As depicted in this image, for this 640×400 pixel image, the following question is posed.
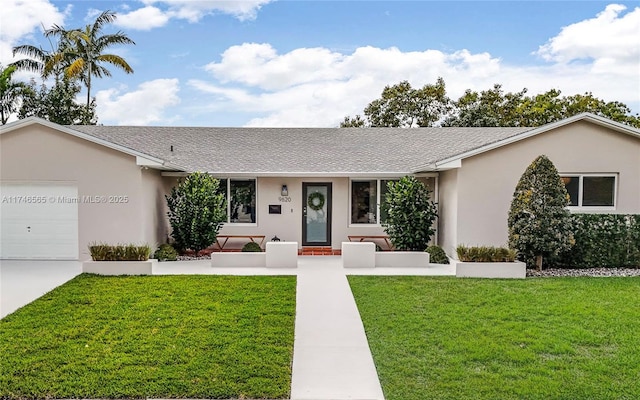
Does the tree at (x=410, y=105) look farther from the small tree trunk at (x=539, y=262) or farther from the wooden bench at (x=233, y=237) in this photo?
the small tree trunk at (x=539, y=262)

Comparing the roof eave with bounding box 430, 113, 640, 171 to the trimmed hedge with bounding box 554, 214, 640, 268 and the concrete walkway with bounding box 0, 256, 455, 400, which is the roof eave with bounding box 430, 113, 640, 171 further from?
the concrete walkway with bounding box 0, 256, 455, 400

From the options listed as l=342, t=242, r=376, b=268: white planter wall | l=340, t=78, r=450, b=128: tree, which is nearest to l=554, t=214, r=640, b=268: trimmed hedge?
l=342, t=242, r=376, b=268: white planter wall

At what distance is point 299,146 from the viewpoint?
17.8m

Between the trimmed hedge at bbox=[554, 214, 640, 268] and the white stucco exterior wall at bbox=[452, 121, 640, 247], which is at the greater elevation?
the white stucco exterior wall at bbox=[452, 121, 640, 247]

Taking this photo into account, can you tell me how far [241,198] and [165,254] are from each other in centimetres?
339

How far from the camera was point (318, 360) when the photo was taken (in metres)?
5.89

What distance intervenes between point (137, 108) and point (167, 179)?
14573 mm

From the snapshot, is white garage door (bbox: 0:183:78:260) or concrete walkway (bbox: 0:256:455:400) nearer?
concrete walkway (bbox: 0:256:455:400)

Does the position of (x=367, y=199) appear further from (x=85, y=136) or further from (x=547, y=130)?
(x=85, y=136)

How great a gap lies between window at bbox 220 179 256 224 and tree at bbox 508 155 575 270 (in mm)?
8584

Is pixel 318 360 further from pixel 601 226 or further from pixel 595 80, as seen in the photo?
pixel 595 80

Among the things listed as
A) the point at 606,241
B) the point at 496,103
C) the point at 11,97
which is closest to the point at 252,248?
the point at 606,241

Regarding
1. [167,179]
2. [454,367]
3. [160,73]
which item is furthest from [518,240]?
[160,73]

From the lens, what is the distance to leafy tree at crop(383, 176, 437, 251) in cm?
1338
